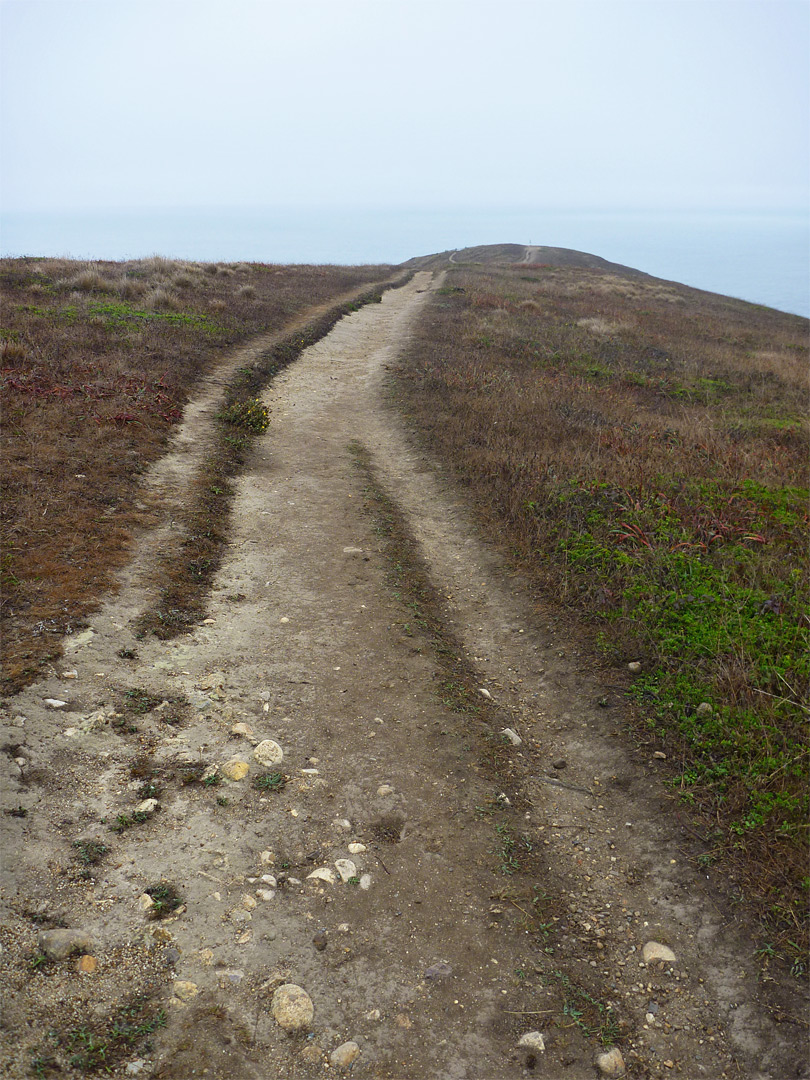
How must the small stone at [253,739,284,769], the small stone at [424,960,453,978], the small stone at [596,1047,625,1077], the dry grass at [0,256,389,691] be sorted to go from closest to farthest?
the small stone at [596,1047,625,1077]
the small stone at [424,960,453,978]
the small stone at [253,739,284,769]
the dry grass at [0,256,389,691]

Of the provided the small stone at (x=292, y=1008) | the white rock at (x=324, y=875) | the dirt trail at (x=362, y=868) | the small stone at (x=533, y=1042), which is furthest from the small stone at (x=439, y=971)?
the white rock at (x=324, y=875)

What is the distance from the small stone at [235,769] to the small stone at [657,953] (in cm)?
274

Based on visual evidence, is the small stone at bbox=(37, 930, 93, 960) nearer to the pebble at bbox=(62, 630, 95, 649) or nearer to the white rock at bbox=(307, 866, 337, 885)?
the white rock at bbox=(307, 866, 337, 885)

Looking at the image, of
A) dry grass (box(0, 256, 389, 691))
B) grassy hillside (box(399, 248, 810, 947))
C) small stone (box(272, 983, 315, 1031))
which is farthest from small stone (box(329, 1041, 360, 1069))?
dry grass (box(0, 256, 389, 691))

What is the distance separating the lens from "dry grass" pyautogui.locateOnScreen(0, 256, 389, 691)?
5.95 m

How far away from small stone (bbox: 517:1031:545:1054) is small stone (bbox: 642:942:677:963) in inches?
32.9

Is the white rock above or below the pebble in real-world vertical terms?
below

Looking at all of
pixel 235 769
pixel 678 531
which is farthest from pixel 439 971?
pixel 678 531

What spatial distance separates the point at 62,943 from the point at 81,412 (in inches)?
360

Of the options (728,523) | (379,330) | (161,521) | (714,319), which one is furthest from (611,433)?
(714,319)

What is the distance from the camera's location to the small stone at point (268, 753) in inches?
181

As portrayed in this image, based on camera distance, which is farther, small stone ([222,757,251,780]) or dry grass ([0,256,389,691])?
dry grass ([0,256,389,691])

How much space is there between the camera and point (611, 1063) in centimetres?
303

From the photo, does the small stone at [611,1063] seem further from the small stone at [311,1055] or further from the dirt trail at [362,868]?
the small stone at [311,1055]
